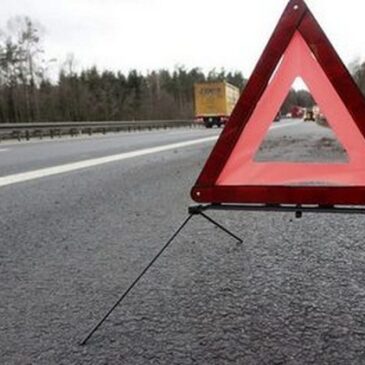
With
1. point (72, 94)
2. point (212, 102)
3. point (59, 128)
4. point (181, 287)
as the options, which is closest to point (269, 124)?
point (181, 287)

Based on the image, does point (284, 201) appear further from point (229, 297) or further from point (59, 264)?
point (59, 264)

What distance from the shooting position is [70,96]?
280ft

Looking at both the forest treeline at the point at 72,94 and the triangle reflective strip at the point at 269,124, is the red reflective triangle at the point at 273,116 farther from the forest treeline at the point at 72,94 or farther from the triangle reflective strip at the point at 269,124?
the forest treeline at the point at 72,94

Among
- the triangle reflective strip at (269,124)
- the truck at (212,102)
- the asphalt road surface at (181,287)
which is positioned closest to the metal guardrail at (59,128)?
the truck at (212,102)

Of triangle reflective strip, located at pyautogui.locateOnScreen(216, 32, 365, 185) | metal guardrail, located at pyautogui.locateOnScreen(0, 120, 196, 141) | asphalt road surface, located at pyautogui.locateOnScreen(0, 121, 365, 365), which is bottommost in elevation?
metal guardrail, located at pyautogui.locateOnScreen(0, 120, 196, 141)

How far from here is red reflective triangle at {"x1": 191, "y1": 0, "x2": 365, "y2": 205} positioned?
2.20 m

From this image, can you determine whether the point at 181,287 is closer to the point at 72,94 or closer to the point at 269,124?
the point at 269,124

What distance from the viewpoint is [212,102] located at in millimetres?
46719

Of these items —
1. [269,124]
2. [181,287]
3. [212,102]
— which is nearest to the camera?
[269,124]

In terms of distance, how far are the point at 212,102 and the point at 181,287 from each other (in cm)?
4448

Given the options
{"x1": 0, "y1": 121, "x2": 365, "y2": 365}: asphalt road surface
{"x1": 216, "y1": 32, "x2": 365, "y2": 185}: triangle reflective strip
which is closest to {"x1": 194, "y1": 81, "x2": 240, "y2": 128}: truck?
{"x1": 0, "y1": 121, "x2": 365, "y2": 365}: asphalt road surface

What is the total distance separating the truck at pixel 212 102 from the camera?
46188 mm

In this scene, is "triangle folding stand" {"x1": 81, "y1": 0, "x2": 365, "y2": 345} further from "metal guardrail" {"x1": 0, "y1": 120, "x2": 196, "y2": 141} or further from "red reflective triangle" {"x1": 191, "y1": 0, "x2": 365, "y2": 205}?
"metal guardrail" {"x1": 0, "y1": 120, "x2": 196, "y2": 141}

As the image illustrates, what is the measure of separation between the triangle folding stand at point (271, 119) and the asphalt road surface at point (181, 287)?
0.23 m
